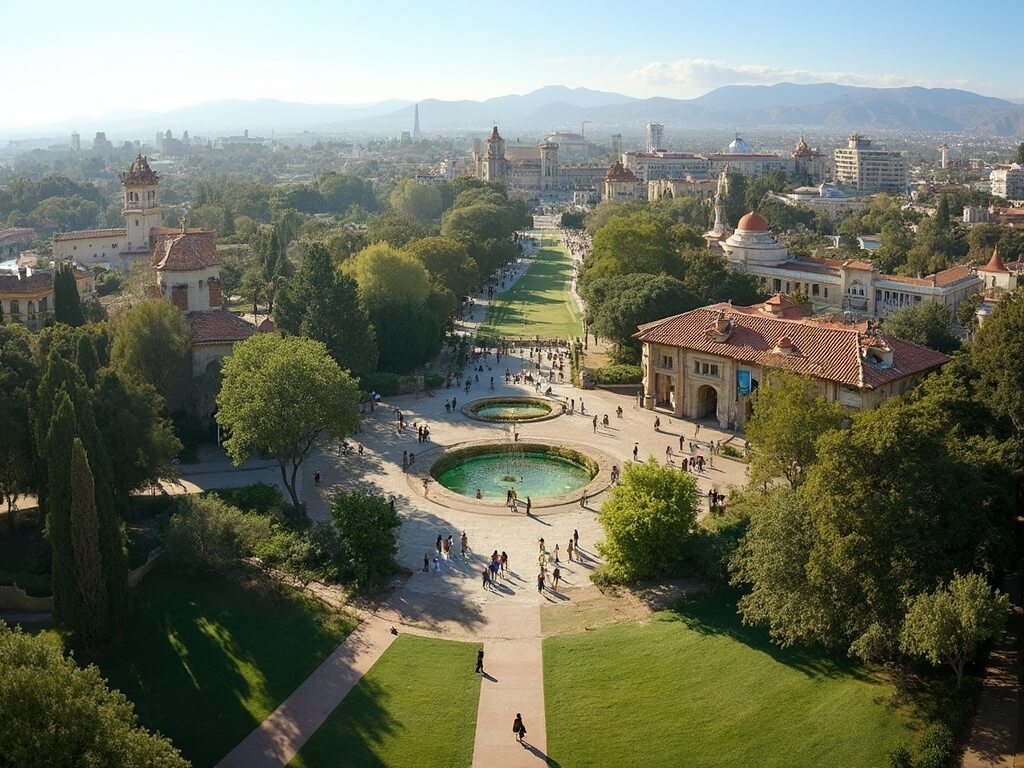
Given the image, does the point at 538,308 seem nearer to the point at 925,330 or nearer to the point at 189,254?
the point at 925,330

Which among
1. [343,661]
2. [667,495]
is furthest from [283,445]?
[667,495]

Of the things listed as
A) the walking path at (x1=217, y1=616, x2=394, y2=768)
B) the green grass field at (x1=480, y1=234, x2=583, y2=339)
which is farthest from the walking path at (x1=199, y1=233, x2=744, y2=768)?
the green grass field at (x1=480, y1=234, x2=583, y2=339)

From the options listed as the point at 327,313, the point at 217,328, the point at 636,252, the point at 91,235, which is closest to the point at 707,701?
the point at 327,313

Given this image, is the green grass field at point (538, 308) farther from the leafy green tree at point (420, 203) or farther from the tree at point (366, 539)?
the tree at point (366, 539)

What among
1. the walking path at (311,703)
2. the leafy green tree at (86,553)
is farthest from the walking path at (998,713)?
the leafy green tree at (86,553)

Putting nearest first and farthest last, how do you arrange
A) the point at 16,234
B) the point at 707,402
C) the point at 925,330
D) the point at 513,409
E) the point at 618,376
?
the point at 707,402, the point at 513,409, the point at 925,330, the point at 618,376, the point at 16,234

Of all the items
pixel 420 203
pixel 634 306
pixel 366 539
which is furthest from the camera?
pixel 420 203

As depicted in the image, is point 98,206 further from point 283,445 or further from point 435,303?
point 283,445
